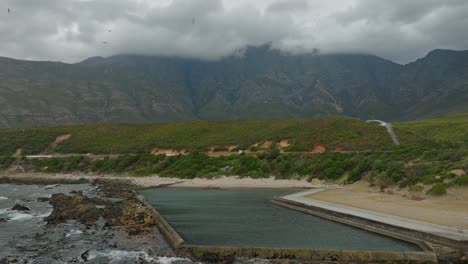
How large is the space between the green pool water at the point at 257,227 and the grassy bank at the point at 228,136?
41664 mm

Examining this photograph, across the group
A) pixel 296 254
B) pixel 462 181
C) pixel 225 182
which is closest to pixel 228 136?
pixel 225 182

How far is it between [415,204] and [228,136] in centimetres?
6455

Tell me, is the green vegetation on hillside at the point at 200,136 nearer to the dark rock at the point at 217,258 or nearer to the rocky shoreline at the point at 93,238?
the rocky shoreline at the point at 93,238

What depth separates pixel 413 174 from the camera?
39.8 meters

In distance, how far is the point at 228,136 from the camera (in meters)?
93.7

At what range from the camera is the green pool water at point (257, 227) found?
71.5ft

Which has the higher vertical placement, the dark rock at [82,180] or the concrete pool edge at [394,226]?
the concrete pool edge at [394,226]

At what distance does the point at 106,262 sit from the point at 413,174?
30.3m

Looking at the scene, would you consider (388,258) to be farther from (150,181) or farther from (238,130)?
(238,130)

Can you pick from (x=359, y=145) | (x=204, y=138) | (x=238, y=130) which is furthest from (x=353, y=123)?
(x=204, y=138)

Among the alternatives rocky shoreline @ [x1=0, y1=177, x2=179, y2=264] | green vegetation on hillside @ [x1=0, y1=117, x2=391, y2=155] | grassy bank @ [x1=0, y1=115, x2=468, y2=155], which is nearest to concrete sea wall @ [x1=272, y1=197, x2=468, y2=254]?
rocky shoreline @ [x1=0, y1=177, x2=179, y2=264]

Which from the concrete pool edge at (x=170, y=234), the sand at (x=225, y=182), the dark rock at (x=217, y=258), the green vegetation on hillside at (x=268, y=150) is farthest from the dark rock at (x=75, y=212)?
the green vegetation on hillside at (x=268, y=150)

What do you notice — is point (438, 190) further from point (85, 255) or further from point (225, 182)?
point (225, 182)

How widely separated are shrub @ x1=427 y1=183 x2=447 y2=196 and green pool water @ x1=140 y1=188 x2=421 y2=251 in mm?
11318
